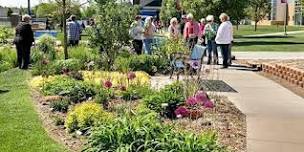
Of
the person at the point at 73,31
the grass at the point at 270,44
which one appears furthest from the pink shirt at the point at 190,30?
the grass at the point at 270,44

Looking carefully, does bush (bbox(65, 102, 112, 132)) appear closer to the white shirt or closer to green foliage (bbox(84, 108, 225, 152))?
green foliage (bbox(84, 108, 225, 152))

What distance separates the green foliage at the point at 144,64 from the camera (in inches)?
611

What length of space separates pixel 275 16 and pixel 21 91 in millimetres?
88308

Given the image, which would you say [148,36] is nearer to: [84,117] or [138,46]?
[138,46]

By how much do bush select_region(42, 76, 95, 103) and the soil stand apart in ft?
1.00

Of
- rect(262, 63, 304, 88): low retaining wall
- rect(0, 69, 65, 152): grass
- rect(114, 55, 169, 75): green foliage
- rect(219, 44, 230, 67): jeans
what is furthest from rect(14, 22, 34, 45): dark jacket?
rect(262, 63, 304, 88): low retaining wall

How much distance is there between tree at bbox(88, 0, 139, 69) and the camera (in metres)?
16.4

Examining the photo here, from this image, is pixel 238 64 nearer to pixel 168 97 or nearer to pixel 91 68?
pixel 91 68

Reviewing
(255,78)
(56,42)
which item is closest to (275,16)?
(56,42)

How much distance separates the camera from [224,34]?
17922 mm

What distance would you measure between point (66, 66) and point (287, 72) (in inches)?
210

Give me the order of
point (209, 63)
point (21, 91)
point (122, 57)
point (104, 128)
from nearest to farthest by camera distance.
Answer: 1. point (104, 128)
2. point (21, 91)
3. point (122, 57)
4. point (209, 63)

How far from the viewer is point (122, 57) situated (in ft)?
54.7

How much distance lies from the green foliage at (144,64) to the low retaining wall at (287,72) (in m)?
2.80
